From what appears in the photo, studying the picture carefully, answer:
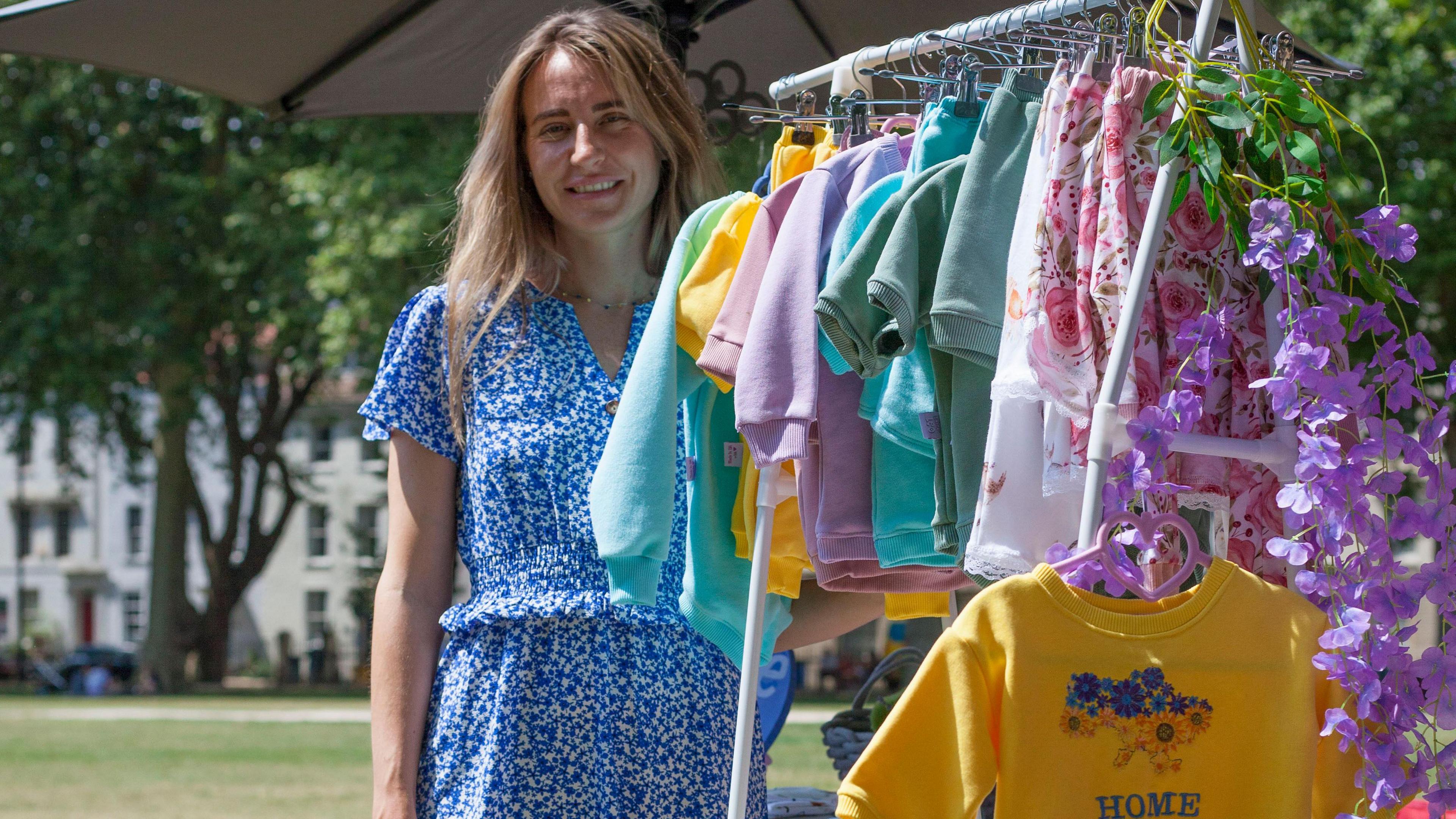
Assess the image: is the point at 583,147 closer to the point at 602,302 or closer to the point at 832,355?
the point at 602,302

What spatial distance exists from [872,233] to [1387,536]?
760 mm

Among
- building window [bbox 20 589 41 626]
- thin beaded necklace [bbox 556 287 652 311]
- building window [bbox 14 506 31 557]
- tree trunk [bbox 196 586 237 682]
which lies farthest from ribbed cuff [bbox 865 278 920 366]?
building window [bbox 20 589 41 626]

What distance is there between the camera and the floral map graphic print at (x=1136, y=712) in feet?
5.15

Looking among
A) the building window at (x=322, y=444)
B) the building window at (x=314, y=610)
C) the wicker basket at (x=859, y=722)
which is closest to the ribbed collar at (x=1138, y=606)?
the wicker basket at (x=859, y=722)

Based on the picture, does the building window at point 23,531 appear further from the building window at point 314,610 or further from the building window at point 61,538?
the building window at point 314,610

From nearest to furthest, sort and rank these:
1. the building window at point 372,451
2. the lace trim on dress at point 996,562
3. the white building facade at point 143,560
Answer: the lace trim on dress at point 996,562 → the building window at point 372,451 → the white building facade at point 143,560

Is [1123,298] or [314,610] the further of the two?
[314,610]

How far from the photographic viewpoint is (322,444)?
43125 millimetres

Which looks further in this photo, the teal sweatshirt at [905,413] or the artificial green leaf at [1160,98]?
the teal sweatshirt at [905,413]

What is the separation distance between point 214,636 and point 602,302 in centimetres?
2692

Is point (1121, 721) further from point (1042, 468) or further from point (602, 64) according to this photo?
point (602, 64)

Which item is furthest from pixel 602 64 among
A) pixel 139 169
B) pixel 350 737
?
pixel 139 169

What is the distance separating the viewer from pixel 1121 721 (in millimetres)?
1573

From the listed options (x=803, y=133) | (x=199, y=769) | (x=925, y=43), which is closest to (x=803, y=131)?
(x=803, y=133)
